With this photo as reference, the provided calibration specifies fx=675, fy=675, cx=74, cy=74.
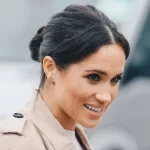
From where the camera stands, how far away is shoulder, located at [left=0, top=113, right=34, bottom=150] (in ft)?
6.25

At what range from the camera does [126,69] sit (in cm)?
586

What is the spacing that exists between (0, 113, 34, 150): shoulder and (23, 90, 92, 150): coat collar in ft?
0.32

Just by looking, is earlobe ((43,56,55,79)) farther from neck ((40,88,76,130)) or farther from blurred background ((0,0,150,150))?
blurred background ((0,0,150,150))

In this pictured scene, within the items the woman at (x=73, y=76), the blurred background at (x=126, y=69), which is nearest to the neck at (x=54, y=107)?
the woman at (x=73, y=76)

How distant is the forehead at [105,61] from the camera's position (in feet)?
6.65

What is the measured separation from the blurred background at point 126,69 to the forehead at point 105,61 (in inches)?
139

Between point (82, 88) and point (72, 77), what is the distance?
48 mm

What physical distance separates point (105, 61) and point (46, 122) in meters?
0.28

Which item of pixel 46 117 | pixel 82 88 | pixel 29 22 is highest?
pixel 82 88

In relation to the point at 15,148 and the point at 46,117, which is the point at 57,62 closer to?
the point at 46,117

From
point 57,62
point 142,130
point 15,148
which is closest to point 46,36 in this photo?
point 57,62

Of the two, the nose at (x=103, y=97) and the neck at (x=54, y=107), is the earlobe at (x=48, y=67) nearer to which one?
the neck at (x=54, y=107)

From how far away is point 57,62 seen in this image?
2.09m

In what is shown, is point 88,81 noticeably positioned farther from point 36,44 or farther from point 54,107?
point 36,44
